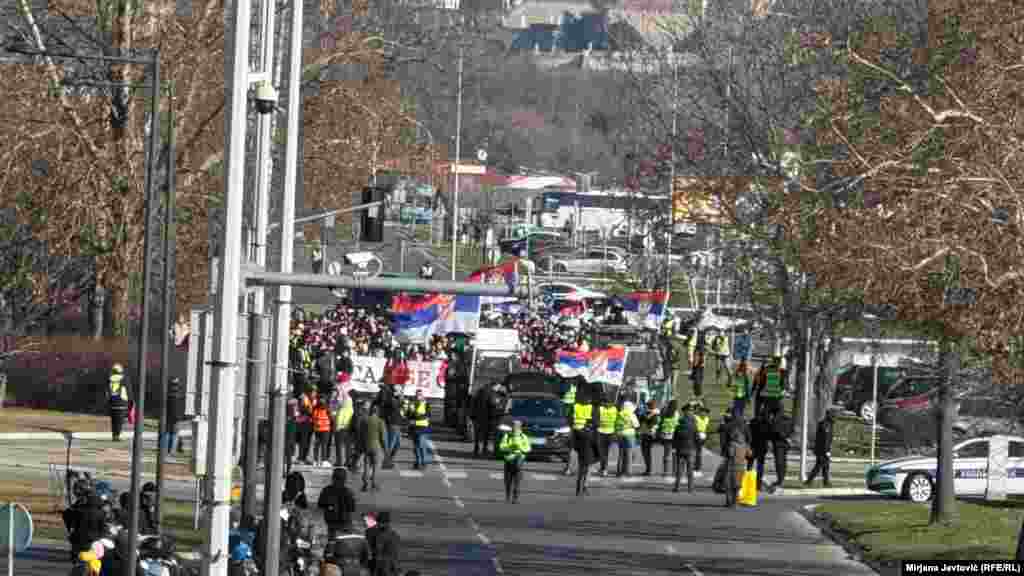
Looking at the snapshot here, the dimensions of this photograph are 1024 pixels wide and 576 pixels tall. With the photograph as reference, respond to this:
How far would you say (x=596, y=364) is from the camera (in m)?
52.0

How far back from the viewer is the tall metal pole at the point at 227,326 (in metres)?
19.8

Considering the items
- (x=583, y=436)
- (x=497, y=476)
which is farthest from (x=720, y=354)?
(x=583, y=436)

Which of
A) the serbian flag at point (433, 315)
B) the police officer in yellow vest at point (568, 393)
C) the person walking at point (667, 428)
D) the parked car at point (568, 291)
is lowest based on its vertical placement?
the person walking at point (667, 428)

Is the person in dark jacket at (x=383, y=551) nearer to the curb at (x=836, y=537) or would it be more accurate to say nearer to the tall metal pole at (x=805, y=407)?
the curb at (x=836, y=537)

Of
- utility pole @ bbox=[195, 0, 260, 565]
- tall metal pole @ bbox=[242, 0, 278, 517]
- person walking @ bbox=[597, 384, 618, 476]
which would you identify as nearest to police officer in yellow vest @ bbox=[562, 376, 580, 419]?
person walking @ bbox=[597, 384, 618, 476]

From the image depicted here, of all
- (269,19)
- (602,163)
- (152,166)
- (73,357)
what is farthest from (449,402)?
(602,163)

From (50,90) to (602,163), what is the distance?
92.7 m

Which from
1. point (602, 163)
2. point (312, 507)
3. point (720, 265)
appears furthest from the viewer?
point (602, 163)

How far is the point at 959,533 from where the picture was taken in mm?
33250

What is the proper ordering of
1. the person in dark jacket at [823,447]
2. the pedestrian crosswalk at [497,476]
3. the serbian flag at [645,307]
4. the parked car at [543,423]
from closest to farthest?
the person in dark jacket at [823,447], the pedestrian crosswalk at [497,476], the parked car at [543,423], the serbian flag at [645,307]

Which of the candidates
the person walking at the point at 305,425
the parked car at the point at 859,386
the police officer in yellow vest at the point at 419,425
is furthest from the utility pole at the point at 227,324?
the parked car at the point at 859,386

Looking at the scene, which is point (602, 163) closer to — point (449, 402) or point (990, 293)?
point (449, 402)

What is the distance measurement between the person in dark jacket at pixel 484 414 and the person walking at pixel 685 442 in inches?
234

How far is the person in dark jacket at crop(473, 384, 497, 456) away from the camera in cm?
4588
